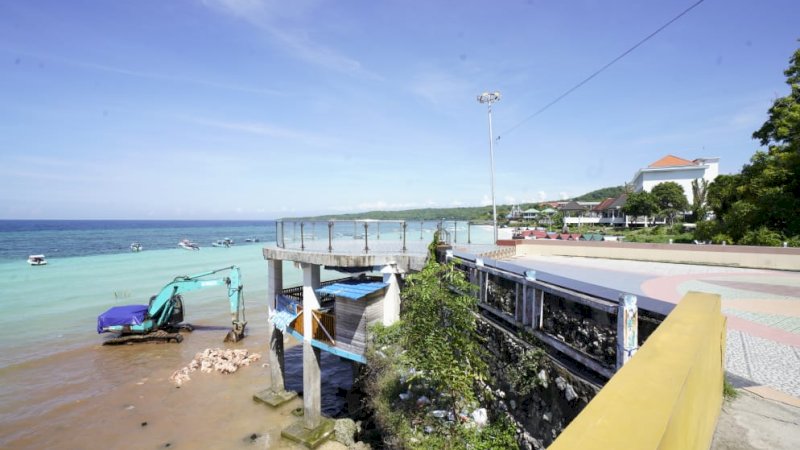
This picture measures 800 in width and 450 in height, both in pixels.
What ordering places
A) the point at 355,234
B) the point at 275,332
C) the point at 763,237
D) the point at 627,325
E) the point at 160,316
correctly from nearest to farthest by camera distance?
the point at 627,325
the point at 355,234
the point at 275,332
the point at 763,237
the point at 160,316

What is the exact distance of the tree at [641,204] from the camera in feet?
176

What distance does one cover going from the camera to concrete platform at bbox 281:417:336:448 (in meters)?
11.6

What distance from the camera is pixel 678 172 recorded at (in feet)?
225

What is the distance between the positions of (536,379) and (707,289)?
29.4 feet

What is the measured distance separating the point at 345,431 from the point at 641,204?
56898 millimetres

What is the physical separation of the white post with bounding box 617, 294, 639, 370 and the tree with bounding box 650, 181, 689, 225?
60804mm

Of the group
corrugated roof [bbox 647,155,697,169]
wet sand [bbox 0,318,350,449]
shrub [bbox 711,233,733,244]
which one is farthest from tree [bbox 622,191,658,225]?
wet sand [bbox 0,318,350,449]

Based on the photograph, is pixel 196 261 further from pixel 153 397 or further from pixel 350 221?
pixel 350 221

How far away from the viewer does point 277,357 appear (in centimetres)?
1466

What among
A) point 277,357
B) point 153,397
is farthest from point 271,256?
point 153,397

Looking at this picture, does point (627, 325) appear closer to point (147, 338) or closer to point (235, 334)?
point (235, 334)

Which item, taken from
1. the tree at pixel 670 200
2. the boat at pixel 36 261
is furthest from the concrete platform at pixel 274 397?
the tree at pixel 670 200

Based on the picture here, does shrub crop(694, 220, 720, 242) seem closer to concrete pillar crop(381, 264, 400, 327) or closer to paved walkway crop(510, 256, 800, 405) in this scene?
paved walkway crop(510, 256, 800, 405)

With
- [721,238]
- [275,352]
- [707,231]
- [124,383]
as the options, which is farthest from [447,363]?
[707,231]
